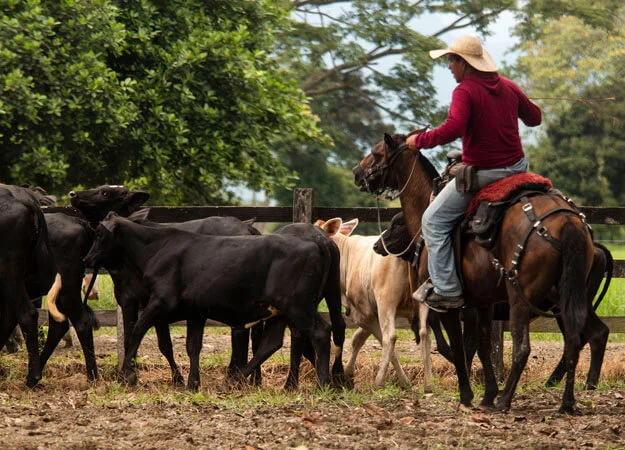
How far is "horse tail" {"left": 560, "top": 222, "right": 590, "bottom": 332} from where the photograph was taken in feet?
25.6

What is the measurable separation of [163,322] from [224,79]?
32.6 feet

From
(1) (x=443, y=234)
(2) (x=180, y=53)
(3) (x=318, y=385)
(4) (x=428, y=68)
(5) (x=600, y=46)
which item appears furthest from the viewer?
(5) (x=600, y=46)

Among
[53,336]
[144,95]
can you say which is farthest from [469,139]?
[144,95]

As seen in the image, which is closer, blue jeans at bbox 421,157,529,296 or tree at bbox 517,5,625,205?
blue jeans at bbox 421,157,529,296

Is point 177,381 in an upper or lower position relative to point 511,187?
lower

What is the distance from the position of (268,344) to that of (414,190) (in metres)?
1.97

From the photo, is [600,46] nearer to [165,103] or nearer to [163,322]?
[165,103]

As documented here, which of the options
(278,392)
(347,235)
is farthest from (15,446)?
(347,235)

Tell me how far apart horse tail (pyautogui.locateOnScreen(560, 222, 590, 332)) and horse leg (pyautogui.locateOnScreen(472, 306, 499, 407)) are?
116cm

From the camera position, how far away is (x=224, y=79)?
19.4 meters

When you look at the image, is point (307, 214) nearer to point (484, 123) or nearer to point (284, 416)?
point (484, 123)

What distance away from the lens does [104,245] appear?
1023 centimetres

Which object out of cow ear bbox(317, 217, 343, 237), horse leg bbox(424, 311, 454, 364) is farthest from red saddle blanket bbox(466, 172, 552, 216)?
cow ear bbox(317, 217, 343, 237)

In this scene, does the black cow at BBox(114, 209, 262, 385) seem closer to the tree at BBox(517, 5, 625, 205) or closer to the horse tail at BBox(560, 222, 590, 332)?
the horse tail at BBox(560, 222, 590, 332)
